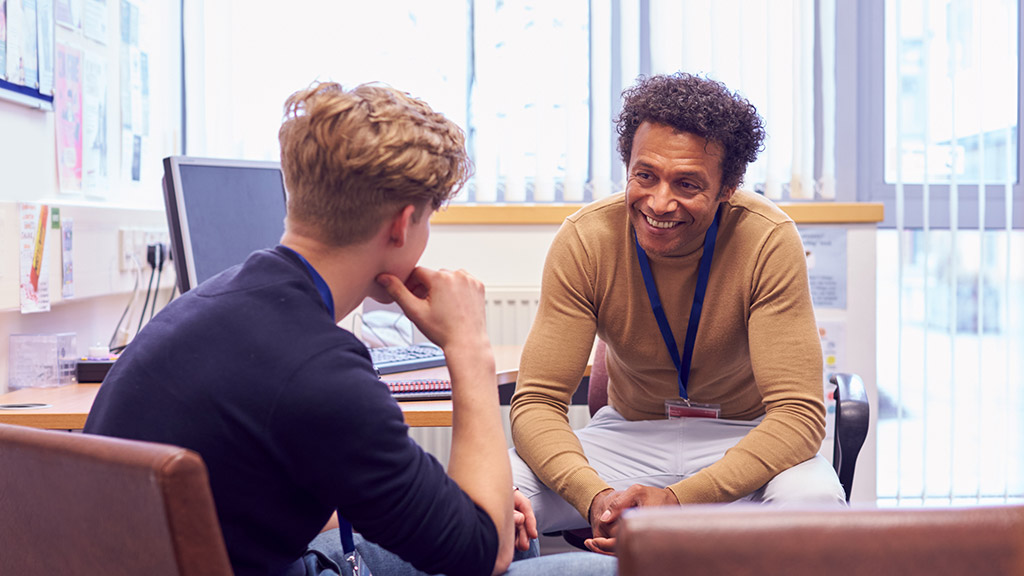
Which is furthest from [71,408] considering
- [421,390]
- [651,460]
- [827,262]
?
[827,262]

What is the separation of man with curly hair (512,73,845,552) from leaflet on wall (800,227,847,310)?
3.60 feet

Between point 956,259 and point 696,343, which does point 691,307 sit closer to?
point 696,343

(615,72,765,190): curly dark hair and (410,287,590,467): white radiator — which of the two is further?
(410,287,590,467): white radiator

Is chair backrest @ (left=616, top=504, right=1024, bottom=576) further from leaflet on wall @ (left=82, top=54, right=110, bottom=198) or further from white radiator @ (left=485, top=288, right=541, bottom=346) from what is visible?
white radiator @ (left=485, top=288, right=541, bottom=346)

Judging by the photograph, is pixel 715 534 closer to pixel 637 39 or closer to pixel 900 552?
pixel 900 552

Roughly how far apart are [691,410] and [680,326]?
18cm

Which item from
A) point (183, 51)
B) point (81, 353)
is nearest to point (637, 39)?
point (183, 51)

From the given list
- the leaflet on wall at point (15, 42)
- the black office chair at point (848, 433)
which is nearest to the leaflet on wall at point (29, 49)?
the leaflet on wall at point (15, 42)

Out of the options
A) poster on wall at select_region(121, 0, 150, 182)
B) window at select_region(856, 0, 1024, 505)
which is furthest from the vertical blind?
poster on wall at select_region(121, 0, 150, 182)

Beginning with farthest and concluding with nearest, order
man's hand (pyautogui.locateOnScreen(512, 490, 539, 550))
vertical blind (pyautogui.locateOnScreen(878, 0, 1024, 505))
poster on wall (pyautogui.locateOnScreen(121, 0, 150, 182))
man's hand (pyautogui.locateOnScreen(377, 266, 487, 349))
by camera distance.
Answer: vertical blind (pyautogui.locateOnScreen(878, 0, 1024, 505)), poster on wall (pyautogui.locateOnScreen(121, 0, 150, 182)), man's hand (pyautogui.locateOnScreen(512, 490, 539, 550)), man's hand (pyautogui.locateOnScreen(377, 266, 487, 349))

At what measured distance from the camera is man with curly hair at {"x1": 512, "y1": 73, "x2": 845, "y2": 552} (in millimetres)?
1571

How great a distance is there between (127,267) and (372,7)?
1158 millimetres

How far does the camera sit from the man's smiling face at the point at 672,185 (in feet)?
5.32

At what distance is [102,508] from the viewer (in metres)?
0.73
